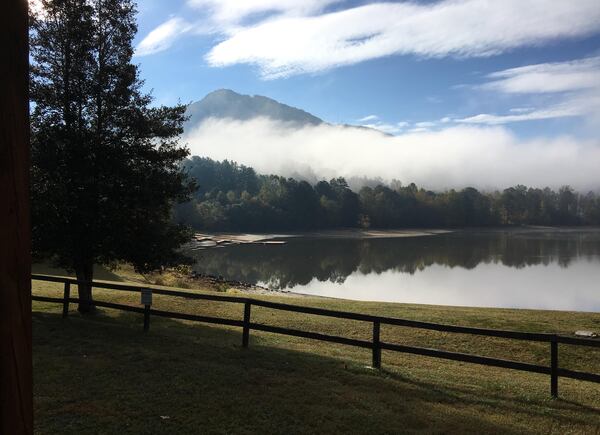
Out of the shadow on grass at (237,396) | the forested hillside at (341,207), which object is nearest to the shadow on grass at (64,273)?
the shadow on grass at (237,396)

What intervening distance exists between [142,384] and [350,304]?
51.2 ft

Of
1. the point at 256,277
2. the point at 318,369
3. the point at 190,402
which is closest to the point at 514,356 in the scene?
the point at 318,369

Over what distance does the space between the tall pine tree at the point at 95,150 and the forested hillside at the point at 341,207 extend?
86.6 meters

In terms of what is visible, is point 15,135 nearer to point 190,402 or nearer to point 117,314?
point 190,402

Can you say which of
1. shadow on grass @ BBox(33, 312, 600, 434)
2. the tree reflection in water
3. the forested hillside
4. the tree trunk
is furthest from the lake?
the forested hillside

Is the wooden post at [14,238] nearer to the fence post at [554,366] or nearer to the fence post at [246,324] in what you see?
the fence post at [554,366]

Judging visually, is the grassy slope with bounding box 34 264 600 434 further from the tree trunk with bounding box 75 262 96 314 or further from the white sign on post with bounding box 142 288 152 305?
the tree trunk with bounding box 75 262 96 314

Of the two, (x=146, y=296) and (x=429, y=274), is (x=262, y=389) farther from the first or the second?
(x=429, y=274)

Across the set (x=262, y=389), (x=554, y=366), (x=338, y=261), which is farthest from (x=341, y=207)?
(x=262, y=389)

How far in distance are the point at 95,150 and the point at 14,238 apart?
15307mm

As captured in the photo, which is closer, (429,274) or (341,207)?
(429,274)

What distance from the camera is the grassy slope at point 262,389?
6688mm

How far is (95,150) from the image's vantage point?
51.0 ft

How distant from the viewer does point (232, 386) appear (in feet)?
26.5
